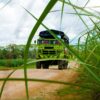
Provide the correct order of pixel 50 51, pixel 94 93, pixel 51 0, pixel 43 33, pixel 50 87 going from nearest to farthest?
pixel 51 0, pixel 94 93, pixel 50 87, pixel 50 51, pixel 43 33

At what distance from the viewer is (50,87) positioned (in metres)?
2.98

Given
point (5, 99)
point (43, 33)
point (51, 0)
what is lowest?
point (5, 99)

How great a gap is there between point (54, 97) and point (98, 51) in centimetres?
42

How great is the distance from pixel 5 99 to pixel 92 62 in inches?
31.1

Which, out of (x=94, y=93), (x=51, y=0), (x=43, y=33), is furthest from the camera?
(x=43, y=33)

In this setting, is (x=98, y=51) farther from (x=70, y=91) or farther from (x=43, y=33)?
(x=43, y=33)

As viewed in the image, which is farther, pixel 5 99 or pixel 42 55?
pixel 42 55

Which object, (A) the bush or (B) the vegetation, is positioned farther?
(A) the bush

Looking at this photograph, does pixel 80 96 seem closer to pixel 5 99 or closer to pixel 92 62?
pixel 92 62

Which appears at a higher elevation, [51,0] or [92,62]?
[51,0]

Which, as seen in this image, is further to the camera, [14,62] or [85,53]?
[14,62]

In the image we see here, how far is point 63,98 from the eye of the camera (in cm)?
223

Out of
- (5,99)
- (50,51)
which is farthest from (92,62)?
(50,51)

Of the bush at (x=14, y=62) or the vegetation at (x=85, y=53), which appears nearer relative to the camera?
the vegetation at (x=85, y=53)
